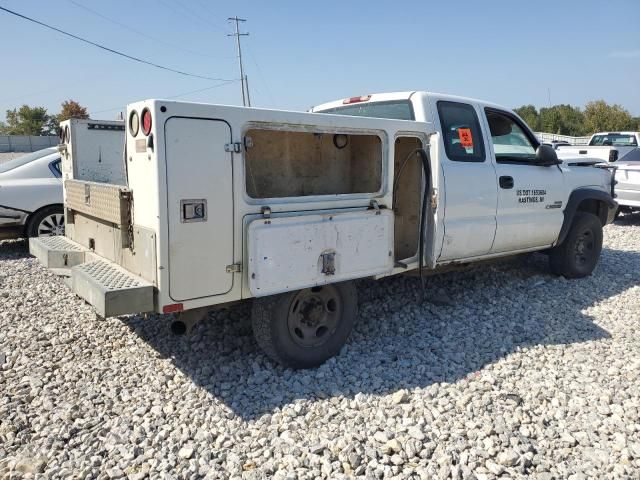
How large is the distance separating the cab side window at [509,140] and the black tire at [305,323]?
2358 mm

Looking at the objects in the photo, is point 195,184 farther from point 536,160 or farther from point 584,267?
point 584,267

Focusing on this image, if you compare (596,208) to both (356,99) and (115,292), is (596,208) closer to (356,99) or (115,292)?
(356,99)

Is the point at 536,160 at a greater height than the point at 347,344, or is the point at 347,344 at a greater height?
the point at 536,160

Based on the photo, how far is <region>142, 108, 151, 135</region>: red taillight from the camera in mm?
3085

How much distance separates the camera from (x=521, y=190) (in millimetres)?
5336

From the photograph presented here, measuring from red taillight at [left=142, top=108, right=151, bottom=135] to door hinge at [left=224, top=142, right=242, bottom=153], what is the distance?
46 centimetres

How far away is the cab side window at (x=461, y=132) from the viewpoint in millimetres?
4762

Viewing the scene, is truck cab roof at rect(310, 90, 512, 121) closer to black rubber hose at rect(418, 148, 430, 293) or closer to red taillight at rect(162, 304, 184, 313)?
black rubber hose at rect(418, 148, 430, 293)

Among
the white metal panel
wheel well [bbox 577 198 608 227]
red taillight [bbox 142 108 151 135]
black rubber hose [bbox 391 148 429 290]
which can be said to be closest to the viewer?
red taillight [bbox 142 108 151 135]

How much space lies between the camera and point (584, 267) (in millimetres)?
6457

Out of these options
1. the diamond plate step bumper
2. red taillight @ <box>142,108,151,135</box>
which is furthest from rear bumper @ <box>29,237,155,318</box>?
red taillight @ <box>142,108,151,135</box>

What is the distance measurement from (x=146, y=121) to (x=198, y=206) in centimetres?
59

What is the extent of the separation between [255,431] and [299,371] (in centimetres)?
79

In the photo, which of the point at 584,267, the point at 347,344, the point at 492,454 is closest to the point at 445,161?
the point at 347,344
